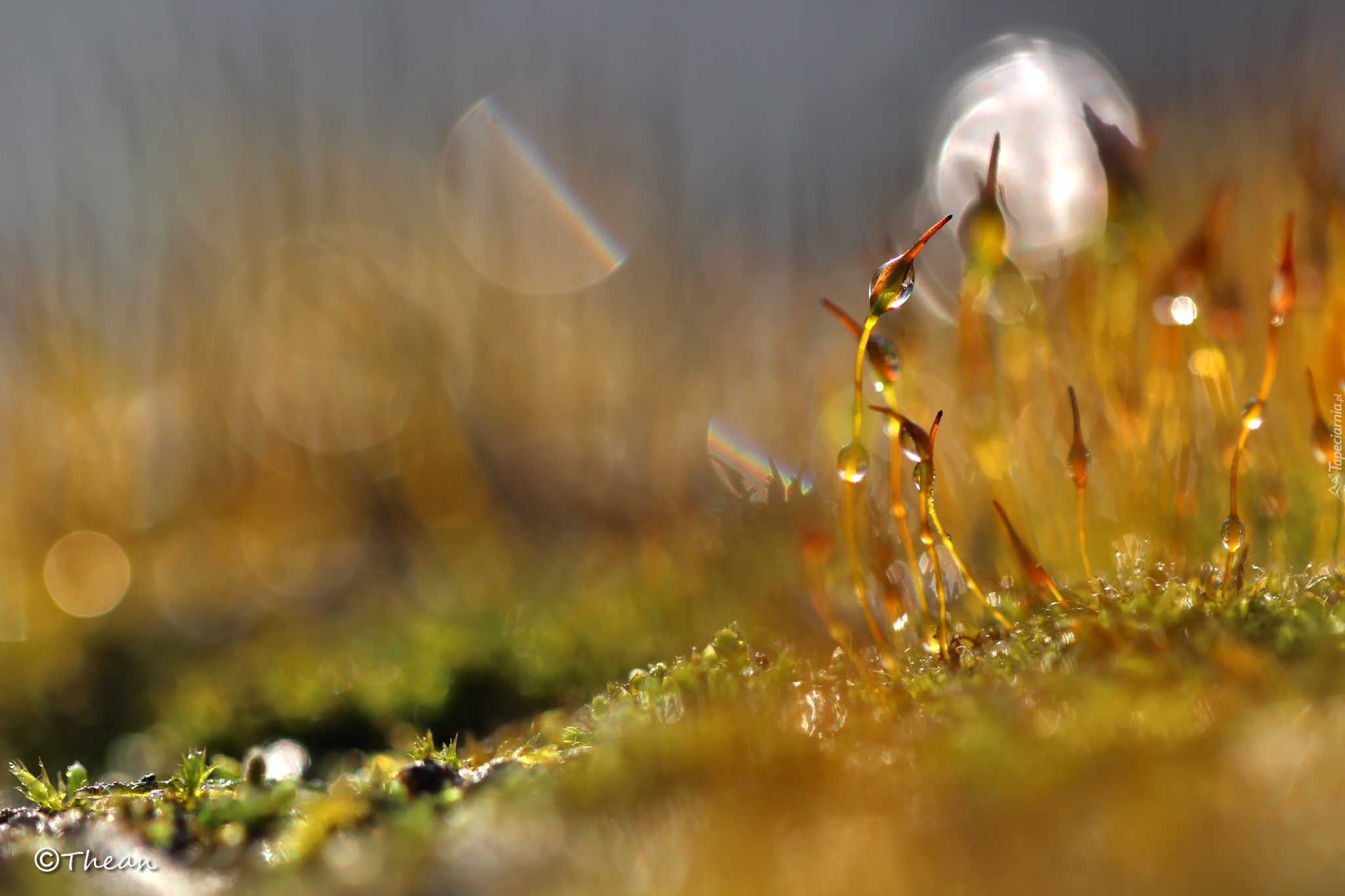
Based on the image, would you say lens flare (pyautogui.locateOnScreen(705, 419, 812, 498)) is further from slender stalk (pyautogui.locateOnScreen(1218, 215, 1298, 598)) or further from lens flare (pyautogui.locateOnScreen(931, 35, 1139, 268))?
slender stalk (pyautogui.locateOnScreen(1218, 215, 1298, 598))

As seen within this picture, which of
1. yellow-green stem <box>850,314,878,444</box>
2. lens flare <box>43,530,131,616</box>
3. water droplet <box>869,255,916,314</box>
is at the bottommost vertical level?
lens flare <box>43,530,131,616</box>

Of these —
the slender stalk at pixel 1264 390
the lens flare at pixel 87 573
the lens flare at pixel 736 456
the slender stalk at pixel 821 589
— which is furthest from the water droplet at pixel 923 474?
the lens flare at pixel 87 573

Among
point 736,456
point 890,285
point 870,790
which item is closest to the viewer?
point 870,790

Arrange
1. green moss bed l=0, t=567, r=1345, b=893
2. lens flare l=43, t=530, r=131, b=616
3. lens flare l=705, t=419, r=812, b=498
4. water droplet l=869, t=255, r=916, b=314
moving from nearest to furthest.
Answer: green moss bed l=0, t=567, r=1345, b=893 < water droplet l=869, t=255, r=916, b=314 < lens flare l=705, t=419, r=812, b=498 < lens flare l=43, t=530, r=131, b=616

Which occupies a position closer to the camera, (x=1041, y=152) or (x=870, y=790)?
(x=870, y=790)

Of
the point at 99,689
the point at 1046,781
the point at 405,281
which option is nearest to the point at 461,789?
the point at 1046,781

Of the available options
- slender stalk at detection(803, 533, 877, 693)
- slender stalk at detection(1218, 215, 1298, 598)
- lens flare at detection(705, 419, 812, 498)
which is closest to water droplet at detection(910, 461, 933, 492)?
slender stalk at detection(803, 533, 877, 693)

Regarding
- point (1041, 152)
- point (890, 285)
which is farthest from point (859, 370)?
point (1041, 152)

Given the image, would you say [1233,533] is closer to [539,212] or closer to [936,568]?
[936,568]
